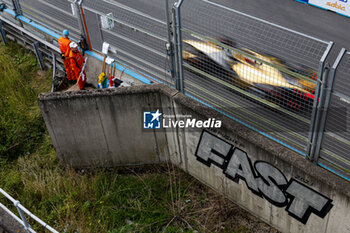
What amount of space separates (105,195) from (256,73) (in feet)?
12.5

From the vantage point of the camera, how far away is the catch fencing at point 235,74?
22.2ft

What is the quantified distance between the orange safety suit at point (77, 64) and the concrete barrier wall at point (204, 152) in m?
1.83

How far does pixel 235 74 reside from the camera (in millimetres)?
7723

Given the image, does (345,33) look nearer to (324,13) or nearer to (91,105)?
(324,13)

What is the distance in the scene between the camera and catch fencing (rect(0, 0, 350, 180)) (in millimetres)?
6758

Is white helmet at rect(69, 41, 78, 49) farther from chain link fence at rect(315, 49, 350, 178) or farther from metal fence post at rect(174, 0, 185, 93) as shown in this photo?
chain link fence at rect(315, 49, 350, 178)

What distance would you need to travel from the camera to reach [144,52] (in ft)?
30.6

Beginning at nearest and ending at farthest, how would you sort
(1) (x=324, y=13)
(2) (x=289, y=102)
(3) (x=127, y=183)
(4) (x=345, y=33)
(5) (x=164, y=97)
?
1. (2) (x=289, y=102)
2. (5) (x=164, y=97)
3. (3) (x=127, y=183)
4. (4) (x=345, y=33)
5. (1) (x=324, y=13)

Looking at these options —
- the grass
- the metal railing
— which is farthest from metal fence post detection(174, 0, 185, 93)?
the metal railing

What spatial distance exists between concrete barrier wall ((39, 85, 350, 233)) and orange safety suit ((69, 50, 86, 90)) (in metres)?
1.83

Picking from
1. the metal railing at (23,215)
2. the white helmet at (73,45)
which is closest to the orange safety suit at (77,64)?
the white helmet at (73,45)

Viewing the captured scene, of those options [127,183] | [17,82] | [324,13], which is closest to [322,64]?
[127,183]

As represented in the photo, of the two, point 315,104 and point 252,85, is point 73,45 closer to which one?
point 252,85

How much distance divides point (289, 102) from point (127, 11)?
4.05m
